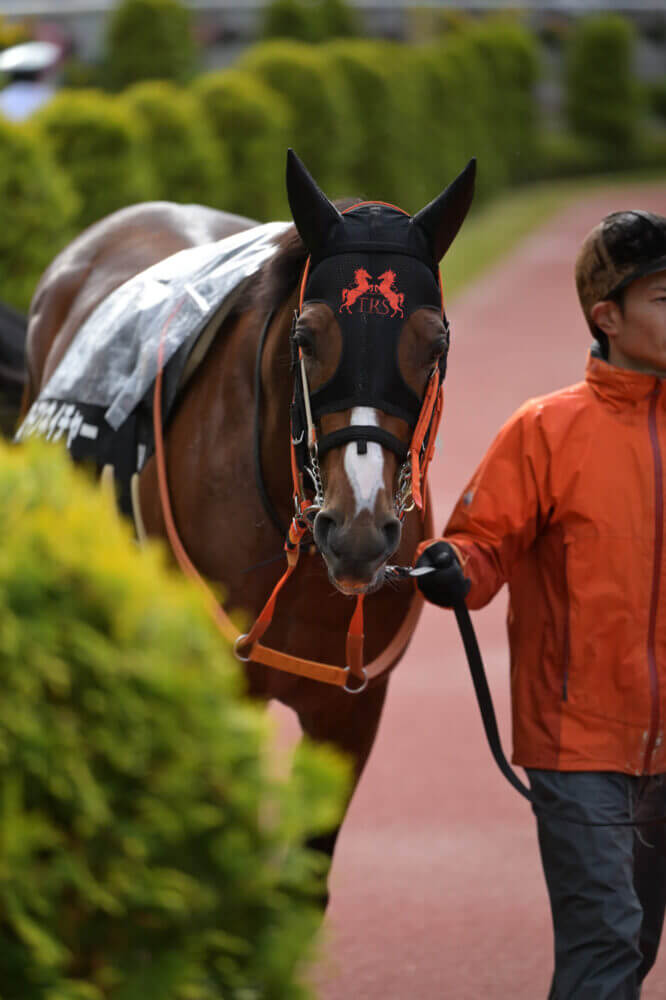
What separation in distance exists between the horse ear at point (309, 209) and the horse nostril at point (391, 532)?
0.63m

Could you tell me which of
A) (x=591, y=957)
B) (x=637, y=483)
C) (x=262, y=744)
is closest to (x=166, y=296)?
(x=637, y=483)

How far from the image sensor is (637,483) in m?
2.89

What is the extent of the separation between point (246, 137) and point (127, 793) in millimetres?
12613

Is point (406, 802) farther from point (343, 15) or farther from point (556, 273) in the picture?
point (343, 15)

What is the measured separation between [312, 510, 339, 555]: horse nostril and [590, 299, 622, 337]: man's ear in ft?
2.33

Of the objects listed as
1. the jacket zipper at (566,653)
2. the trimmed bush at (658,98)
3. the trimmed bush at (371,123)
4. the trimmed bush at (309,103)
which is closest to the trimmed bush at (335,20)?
the trimmed bush at (371,123)

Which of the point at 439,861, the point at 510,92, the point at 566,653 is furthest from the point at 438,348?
the point at 510,92

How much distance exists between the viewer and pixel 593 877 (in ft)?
8.98

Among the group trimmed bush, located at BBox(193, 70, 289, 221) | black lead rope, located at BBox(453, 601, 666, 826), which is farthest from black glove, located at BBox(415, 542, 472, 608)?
trimmed bush, located at BBox(193, 70, 289, 221)

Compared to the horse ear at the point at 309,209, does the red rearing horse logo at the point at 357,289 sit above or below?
below

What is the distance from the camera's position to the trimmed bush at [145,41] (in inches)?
712

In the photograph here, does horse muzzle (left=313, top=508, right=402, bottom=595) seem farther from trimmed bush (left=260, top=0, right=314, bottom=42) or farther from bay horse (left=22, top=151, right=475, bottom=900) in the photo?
trimmed bush (left=260, top=0, right=314, bottom=42)

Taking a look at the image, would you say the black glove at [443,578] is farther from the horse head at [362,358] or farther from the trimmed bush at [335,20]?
the trimmed bush at [335,20]

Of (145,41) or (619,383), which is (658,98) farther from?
(619,383)
